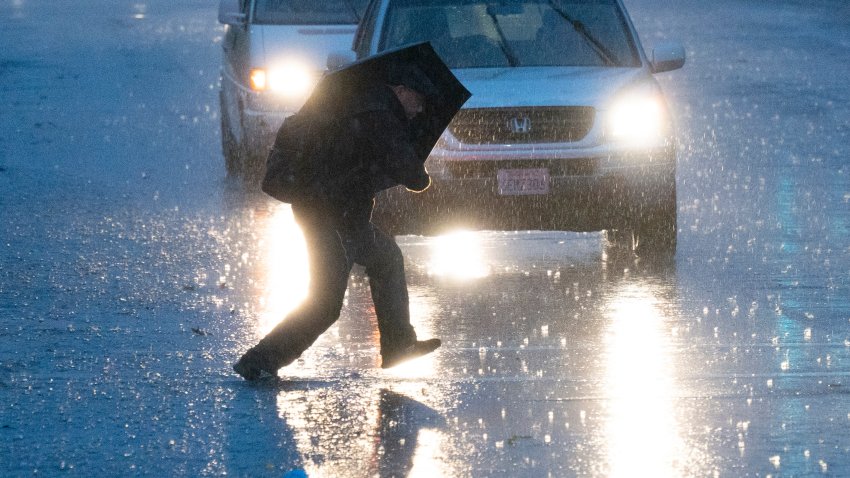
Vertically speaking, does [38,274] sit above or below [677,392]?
above

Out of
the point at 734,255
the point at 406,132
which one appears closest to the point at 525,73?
the point at 734,255

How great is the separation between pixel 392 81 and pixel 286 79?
290 inches

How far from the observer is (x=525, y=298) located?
9.93 metres

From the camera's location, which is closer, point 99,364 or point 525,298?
point 99,364

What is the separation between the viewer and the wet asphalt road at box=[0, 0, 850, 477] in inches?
262

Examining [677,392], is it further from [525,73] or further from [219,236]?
[219,236]

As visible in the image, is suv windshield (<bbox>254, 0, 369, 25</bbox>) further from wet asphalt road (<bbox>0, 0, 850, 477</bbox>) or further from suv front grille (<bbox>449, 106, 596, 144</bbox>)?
suv front grille (<bbox>449, 106, 596, 144</bbox>)

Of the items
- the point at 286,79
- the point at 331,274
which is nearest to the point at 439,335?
the point at 331,274

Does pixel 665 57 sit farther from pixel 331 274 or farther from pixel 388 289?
pixel 331 274

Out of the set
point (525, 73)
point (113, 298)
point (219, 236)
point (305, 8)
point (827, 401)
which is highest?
point (305, 8)

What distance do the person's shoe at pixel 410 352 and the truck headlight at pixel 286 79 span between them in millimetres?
6935

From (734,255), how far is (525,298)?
194 cm

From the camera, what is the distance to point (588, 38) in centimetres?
1201

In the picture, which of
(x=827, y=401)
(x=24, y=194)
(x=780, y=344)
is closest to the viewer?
(x=827, y=401)
